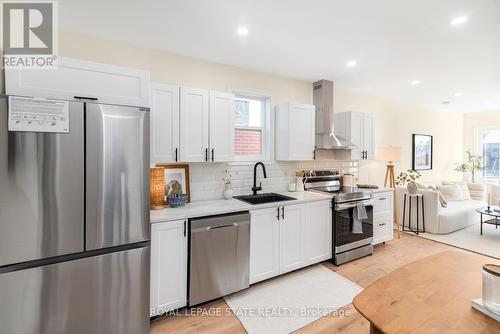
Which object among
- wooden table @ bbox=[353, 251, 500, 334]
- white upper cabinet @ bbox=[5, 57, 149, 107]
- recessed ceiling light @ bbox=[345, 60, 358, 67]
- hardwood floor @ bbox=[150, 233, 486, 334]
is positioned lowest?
hardwood floor @ bbox=[150, 233, 486, 334]

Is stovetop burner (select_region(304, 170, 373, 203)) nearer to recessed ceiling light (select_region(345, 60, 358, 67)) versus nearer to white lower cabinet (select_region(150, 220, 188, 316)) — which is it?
recessed ceiling light (select_region(345, 60, 358, 67))

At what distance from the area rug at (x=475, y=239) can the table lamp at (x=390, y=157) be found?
1.15 meters

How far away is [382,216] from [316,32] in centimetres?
300

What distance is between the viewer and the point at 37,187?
5.05ft

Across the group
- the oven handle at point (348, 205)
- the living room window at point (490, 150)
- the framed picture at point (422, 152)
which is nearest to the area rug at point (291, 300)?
the oven handle at point (348, 205)

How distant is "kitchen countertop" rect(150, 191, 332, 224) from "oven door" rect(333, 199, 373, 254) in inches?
12.6

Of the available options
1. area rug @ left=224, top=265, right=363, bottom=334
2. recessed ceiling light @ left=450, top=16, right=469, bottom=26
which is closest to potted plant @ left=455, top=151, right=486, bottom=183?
recessed ceiling light @ left=450, top=16, right=469, bottom=26

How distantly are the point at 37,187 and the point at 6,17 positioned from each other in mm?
1539

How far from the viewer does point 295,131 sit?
3418 millimetres

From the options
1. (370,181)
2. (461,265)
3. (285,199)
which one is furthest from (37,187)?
(370,181)

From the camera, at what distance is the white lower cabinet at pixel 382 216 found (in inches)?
146

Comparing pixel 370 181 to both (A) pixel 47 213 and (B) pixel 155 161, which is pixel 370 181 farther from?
(A) pixel 47 213

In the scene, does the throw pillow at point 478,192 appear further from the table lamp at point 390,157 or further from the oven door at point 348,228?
the oven door at point 348,228

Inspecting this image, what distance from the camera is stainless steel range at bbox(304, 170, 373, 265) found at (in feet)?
10.5
